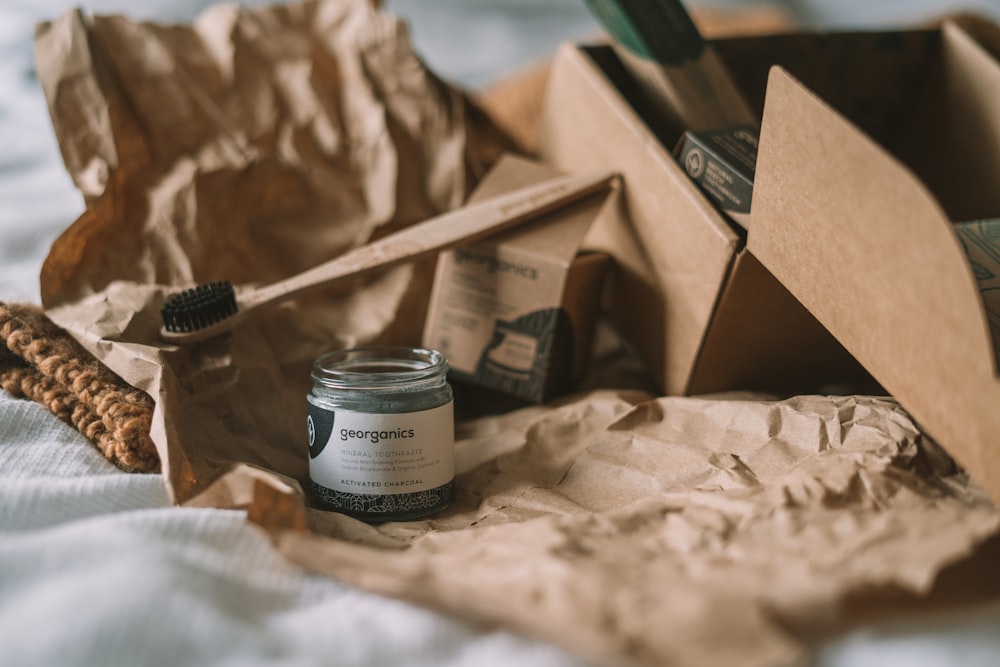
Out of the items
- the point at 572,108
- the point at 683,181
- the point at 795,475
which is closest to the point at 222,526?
the point at 795,475

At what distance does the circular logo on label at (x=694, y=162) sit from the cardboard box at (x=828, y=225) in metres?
0.01

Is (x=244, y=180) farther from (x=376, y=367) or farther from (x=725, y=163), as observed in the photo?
(x=725, y=163)

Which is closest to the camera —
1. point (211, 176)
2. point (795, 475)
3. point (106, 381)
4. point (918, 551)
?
point (918, 551)

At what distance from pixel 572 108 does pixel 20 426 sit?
1.95ft

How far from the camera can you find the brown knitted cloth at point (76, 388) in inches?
24.9

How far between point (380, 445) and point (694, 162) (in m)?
0.35

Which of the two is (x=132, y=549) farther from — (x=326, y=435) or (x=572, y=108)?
(x=572, y=108)

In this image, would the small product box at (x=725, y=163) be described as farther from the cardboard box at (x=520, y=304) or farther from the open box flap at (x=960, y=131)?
the open box flap at (x=960, y=131)

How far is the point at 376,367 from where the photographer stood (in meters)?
0.74

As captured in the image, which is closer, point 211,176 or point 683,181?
point 683,181

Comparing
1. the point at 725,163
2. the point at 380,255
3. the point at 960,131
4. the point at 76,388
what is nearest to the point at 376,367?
the point at 380,255

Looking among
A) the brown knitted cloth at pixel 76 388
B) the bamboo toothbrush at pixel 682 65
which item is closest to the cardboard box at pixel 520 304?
the bamboo toothbrush at pixel 682 65

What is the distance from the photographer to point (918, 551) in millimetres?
442

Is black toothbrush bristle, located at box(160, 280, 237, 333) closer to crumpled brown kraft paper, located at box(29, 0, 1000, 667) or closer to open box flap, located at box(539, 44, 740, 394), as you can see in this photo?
crumpled brown kraft paper, located at box(29, 0, 1000, 667)
